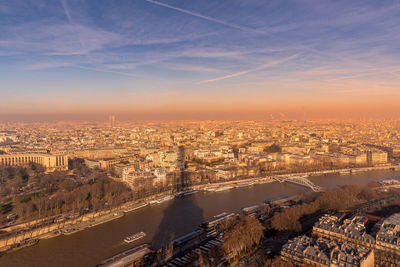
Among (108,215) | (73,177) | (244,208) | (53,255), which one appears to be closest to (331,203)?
(244,208)

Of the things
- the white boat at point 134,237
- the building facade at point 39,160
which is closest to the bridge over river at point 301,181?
the white boat at point 134,237

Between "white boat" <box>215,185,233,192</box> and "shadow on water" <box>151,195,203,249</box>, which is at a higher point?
"white boat" <box>215,185,233,192</box>

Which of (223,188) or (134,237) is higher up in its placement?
(223,188)

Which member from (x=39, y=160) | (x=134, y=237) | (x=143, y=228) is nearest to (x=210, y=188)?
(x=143, y=228)

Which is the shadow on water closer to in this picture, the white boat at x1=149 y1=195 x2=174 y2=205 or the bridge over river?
the white boat at x1=149 y1=195 x2=174 y2=205

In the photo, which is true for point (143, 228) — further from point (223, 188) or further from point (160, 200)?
point (223, 188)

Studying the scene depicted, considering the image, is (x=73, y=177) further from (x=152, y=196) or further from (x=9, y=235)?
(x=9, y=235)

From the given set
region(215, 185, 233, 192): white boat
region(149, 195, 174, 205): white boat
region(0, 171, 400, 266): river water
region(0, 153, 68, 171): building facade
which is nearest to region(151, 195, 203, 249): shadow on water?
region(0, 171, 400, 266): river water
